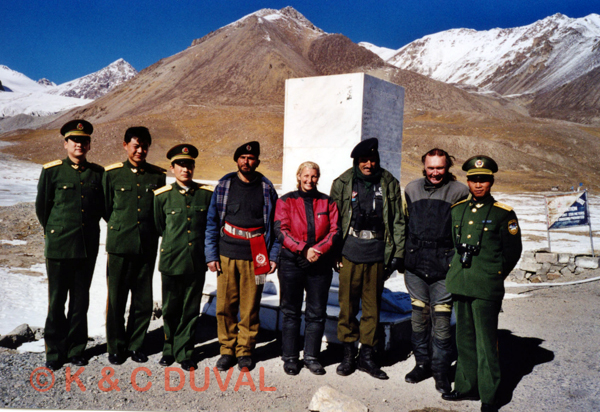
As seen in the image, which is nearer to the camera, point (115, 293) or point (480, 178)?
point (480, 178)

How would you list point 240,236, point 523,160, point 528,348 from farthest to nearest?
point 523,160 → point 528,348 → point 240,236

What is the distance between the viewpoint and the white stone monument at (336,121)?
15.7 feet

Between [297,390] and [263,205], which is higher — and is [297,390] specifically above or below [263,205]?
below

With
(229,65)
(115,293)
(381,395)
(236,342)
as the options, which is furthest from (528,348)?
(229,65)

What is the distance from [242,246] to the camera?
3828mm

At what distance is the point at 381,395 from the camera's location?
3.59m

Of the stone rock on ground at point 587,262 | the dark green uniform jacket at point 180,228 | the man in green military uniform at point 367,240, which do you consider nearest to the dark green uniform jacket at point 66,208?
the dark green uniform jacket at point 180,228

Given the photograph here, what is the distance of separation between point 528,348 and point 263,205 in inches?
116

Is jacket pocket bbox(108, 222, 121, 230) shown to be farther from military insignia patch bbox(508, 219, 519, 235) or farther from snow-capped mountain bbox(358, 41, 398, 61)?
snow-capped mountain bbox(358, 41, 398, 61)

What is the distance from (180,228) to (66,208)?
0.90 metres

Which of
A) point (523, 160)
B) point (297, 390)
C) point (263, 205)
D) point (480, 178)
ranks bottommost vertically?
point (297, 390)

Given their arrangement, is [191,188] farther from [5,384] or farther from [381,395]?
[381,395]

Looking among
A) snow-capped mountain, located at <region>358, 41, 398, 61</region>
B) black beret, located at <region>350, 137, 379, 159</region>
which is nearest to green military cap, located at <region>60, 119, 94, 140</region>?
black beret, located at <region>350, 137, 379, 159</region>

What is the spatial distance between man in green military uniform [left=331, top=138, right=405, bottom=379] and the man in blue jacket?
23.7 inches
